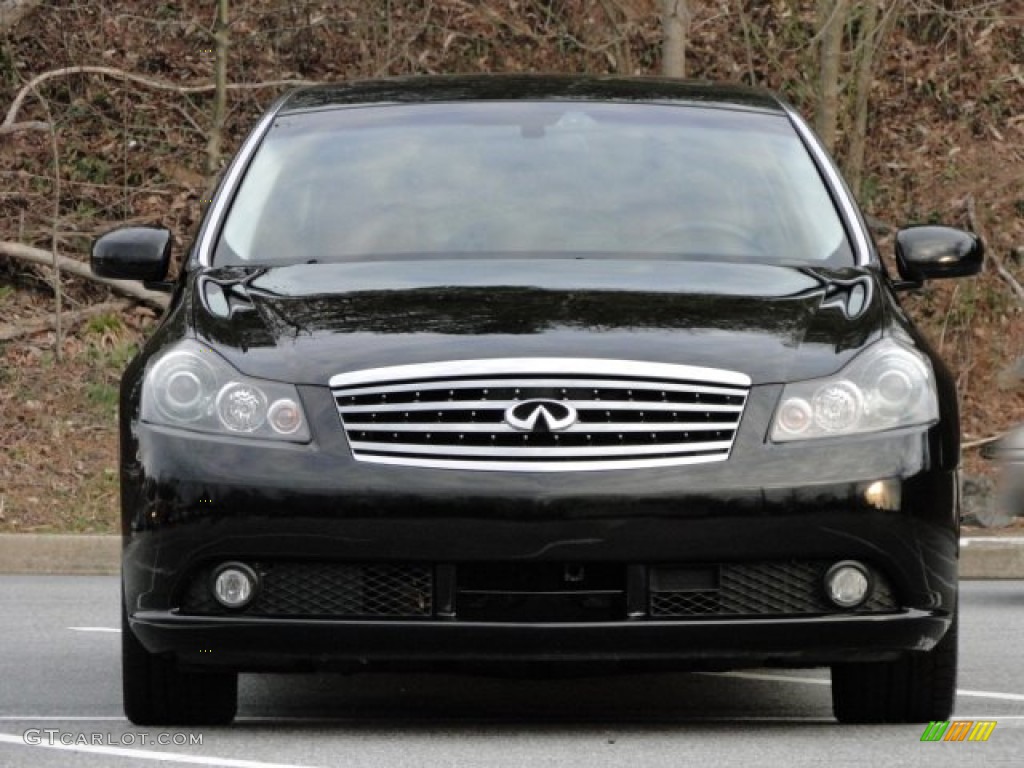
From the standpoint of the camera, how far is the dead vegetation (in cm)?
1814

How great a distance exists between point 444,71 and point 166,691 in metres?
14.2

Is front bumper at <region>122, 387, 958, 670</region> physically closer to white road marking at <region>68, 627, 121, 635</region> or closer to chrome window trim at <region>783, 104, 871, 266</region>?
chrome window trim at <region>783, 104, 871, 266</region>

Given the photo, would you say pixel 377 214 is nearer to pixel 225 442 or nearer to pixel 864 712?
pixel 225 442

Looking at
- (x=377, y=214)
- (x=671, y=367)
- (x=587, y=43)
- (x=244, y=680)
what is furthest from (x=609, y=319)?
(x=587, y=43)

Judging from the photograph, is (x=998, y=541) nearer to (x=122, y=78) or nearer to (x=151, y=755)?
(x=151, y=755)

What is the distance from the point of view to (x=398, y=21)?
2044 cm

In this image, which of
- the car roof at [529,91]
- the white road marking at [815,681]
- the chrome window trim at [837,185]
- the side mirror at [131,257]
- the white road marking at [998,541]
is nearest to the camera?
the chrome window trim at [837,185]

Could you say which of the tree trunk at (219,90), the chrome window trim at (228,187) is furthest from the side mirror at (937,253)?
the tree trunk at (219,90)

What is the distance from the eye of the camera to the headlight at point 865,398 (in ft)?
19.6

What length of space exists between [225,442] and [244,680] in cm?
212

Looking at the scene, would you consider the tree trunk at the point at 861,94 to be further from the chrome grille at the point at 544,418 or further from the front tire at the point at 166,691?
the chrome grille at the point at 544,418

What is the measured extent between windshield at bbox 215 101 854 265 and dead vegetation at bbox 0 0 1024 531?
9.79 metres

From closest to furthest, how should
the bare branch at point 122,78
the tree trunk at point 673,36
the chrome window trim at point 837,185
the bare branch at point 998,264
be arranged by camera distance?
the chrome window trim at point 837,185
the tree trunk at point 673,36
the bare branch at point 998,264
the bare branch at point 122,78

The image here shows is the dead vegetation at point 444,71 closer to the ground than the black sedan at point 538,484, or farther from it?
closer to the ground
